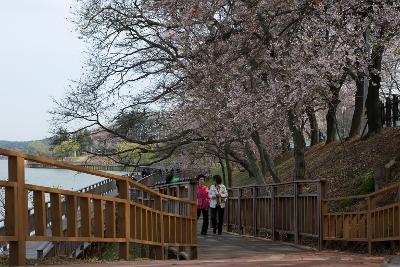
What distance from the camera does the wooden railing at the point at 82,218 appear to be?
576 cm

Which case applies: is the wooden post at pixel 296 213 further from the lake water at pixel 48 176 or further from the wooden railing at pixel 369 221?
the lake water at pixel 48 176

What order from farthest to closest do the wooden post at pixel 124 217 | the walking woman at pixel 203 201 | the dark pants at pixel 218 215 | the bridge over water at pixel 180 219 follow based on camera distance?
the walking woman at pixel 203 201, the dark pants at pixel 218 215, the wooden post at pixel 124 217, the bridge over water at pixel 180 219

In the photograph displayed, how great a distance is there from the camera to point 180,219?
36.6 feet

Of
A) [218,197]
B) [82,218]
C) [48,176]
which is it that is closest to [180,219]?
[82,218]

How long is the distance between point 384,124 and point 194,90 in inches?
364

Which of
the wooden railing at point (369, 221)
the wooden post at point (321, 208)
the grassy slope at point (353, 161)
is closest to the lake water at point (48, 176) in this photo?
the wooden post at point (321, 208)

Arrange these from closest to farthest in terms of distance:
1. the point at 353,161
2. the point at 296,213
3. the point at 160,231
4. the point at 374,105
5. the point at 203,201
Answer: the point at 160,231 < the point at 296,213 < the point at 203,201 < the point at 353,161 < the point at 374,105

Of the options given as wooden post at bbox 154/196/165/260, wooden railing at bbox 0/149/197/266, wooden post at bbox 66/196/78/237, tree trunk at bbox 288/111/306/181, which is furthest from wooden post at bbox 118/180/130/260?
tree trunk at bbox 288/111/306/181

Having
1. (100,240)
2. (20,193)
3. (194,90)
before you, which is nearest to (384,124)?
(194,90)

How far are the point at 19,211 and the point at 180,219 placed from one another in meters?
5.63

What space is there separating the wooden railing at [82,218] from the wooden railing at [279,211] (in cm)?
321

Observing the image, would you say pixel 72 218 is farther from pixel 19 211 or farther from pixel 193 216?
pixel 193 216

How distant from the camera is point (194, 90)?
1992 centimetres

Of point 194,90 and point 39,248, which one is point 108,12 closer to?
point 194,90
